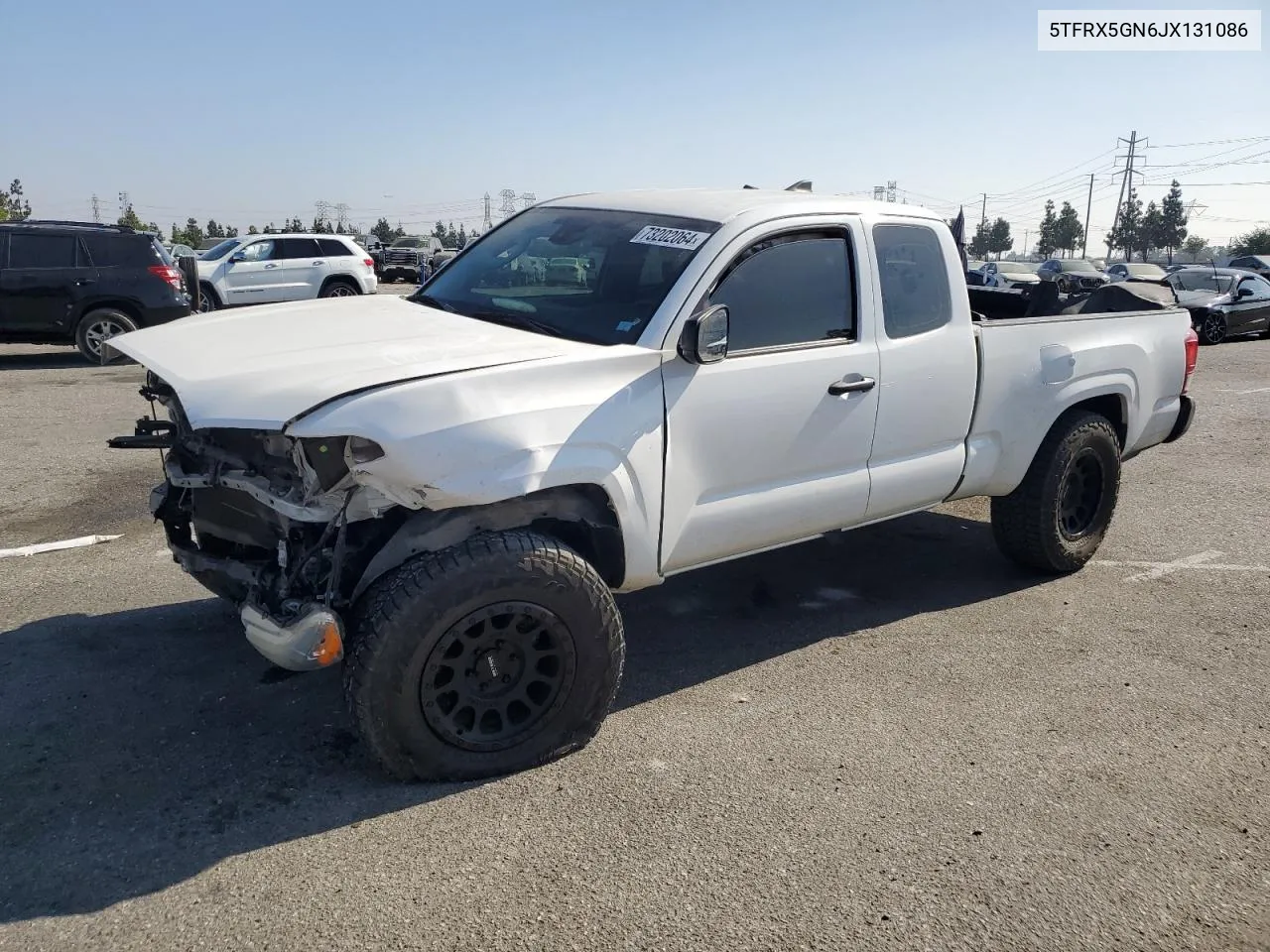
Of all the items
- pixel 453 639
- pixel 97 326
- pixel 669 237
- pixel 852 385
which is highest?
pixel 669 237

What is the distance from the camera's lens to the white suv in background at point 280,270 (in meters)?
19.4

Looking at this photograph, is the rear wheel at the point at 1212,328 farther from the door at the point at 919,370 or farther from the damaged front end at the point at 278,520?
the damaged front end at the point at 278,520

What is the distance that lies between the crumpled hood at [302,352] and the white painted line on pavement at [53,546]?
82.1 inches

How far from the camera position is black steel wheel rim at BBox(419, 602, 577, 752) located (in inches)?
128

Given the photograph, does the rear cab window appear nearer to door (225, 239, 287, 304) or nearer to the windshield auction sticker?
the windshield auction sticker

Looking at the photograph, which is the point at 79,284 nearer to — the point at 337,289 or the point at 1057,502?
the point at 337,289

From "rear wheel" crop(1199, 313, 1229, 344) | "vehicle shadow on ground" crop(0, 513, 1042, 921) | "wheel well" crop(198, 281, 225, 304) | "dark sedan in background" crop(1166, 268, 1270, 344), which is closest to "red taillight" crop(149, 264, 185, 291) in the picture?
"wheel well" crop(198, 281, 225, 304)

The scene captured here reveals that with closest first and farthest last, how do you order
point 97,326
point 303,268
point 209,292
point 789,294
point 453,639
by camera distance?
point 453,639 → point 789,294 → point 97,326 → point 209,292 → point 303,268

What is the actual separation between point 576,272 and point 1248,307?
19158 millimetres

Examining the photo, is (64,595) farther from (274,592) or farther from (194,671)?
(274,592)

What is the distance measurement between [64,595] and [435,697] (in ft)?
8.76

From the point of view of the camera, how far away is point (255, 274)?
64.2 feet

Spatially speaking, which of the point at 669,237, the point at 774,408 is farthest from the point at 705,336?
the point at 669,237

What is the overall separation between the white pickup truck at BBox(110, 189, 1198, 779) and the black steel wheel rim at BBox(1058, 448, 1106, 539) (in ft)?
2.02
